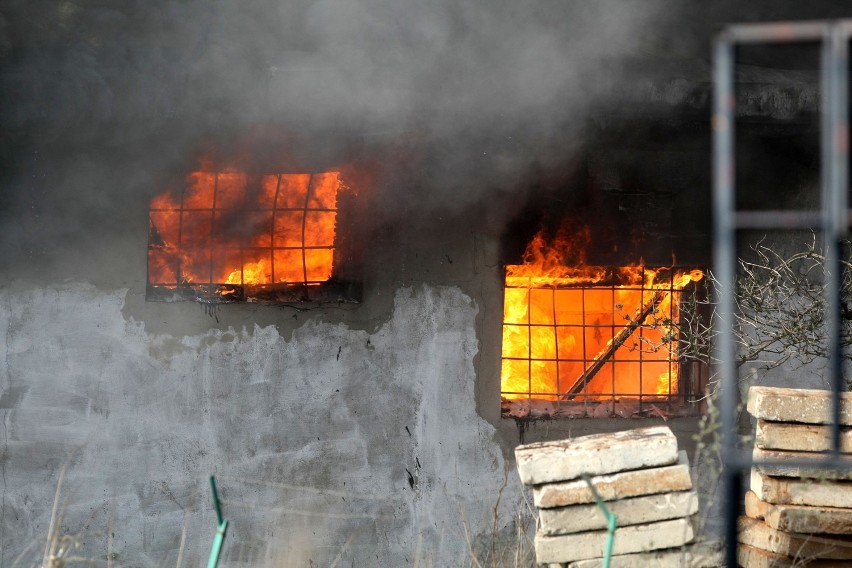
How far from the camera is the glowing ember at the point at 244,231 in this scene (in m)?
6.66

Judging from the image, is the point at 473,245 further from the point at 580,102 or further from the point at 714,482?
the point at 714,482

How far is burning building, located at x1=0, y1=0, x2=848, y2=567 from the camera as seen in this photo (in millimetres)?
6555

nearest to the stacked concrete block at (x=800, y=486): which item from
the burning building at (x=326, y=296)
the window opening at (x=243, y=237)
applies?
the burning building at (x=326, y=296)

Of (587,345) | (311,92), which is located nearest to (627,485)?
(587,345)

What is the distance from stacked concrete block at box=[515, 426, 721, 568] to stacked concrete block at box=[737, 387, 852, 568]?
0.39 meters

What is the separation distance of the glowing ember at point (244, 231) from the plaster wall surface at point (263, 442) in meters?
0.43

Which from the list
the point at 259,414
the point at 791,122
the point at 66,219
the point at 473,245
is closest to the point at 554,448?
the point at 473,245

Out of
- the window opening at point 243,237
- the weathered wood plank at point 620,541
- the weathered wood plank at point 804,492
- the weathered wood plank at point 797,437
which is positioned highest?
the window opening at point 243,237

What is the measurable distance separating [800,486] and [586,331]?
2422mm

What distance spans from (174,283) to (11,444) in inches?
68.0

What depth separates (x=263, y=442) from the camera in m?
6.60

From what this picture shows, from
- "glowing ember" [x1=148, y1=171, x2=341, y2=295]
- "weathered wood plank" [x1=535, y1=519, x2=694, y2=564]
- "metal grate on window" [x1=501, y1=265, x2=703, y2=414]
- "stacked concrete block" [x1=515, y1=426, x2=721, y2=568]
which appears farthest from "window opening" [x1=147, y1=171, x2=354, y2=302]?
"weathered wood plank" [x1=535, y1=519, x2=694, y2=564]

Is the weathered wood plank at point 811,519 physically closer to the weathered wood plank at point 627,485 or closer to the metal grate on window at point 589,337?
the weathered wood plank at point 627,485

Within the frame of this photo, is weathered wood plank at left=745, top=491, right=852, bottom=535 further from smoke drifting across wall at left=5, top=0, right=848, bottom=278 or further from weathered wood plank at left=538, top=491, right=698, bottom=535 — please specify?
smoke drifting across wall at left=5, top=0, right=848, bottom=278
